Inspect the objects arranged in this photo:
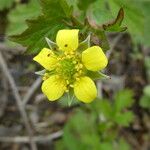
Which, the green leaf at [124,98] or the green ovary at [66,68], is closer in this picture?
the green ovary at [66,68]

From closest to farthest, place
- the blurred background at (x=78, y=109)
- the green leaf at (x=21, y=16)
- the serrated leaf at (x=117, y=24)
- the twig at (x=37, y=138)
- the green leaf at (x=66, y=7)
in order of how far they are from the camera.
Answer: the serrated leaf at (x=117, y=24)
the green leaf at (x=66, y=7)
the green leaf at (x=21, y=16)
the blurred background at (x=78, y=109)
the twig at (x=37, y=138)

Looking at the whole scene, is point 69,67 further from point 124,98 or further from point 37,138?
point 37,138

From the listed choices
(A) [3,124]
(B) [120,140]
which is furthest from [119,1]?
(A) [3,124]

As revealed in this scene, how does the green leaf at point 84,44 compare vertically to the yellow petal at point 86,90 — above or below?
above

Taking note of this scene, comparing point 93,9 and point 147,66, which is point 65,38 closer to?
point 93,9

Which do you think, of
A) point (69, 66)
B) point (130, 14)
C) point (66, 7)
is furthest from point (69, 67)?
point (130, 14)

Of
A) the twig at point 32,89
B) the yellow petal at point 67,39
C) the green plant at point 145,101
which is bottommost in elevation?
the green plant at point 145,101

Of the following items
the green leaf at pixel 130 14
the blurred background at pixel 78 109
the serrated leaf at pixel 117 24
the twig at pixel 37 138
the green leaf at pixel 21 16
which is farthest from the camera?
the twig at pixel 37 138

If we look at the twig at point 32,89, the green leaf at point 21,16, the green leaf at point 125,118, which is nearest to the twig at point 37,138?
the twig at point 32,89

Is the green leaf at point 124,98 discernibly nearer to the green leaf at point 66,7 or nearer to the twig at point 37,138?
the twig at point 37,138
